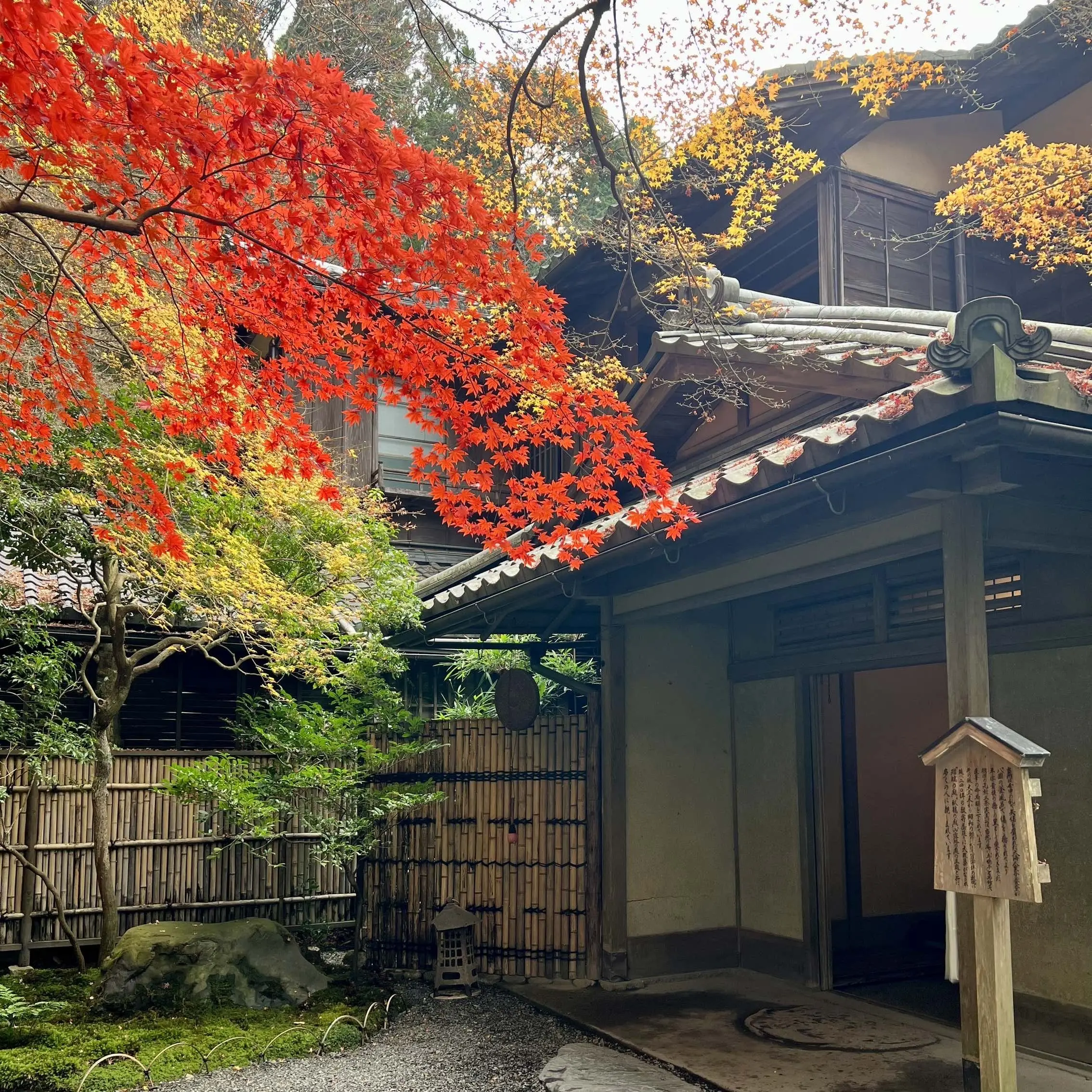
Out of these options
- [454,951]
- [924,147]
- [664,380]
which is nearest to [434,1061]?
[454,951]

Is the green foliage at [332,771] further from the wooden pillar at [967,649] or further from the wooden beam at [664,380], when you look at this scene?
the wooden pillar at [967,649]

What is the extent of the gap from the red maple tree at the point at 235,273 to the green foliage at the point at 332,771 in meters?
1.80

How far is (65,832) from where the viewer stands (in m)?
9.09

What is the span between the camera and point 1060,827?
18.7ft

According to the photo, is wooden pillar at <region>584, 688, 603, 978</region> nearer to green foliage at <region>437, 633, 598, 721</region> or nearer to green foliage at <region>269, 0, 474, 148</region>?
green foliage at <region>437, 633, 598, 721</region>

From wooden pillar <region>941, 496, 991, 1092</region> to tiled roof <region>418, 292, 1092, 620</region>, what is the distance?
2.18 feet

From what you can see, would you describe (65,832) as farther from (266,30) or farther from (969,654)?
(266,30)

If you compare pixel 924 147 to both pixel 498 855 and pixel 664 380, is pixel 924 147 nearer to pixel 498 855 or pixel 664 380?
pixel 664 380

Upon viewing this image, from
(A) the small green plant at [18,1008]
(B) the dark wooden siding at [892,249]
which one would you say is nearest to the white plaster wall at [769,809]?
(B) the dark wooden siding at [892,249]

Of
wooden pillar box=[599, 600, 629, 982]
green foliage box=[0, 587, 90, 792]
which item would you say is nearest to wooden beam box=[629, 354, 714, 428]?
wooden pillar box=[599, 600, 629, 982]

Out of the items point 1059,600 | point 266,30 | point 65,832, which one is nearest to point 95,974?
point 65,832

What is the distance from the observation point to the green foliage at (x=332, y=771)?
782cm

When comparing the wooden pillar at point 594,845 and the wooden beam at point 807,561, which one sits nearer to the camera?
the wooden beam at point 807,561

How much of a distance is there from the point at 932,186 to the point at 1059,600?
5.30m
